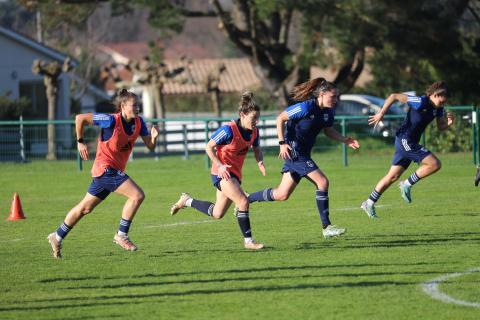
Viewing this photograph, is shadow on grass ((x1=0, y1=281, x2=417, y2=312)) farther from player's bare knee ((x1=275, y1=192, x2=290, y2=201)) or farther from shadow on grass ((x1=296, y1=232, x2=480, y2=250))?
player's bare knee ((x1=275, y1=192, x2=290, y2=201))

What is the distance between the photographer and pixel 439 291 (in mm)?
8578

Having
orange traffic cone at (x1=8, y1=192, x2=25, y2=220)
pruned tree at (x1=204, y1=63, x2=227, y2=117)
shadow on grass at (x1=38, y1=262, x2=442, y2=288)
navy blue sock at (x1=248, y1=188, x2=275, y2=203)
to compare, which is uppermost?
shadow on grass at (x1=38, y1=262, x2=442, y2=288)

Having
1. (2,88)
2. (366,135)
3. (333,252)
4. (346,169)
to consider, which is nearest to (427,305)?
(333,252)

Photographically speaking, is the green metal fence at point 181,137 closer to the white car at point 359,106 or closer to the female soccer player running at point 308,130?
the white car at point 359,106

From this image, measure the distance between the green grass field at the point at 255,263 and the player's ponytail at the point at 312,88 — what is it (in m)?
1.76

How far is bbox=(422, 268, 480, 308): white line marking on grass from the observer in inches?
317

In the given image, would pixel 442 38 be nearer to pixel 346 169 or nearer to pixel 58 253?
pixel 346 169

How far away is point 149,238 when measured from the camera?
12.9 metres

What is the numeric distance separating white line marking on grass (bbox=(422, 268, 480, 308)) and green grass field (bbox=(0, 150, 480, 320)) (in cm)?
6

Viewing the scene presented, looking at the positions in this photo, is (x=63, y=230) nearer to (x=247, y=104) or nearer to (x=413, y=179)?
(x=247, y=104)

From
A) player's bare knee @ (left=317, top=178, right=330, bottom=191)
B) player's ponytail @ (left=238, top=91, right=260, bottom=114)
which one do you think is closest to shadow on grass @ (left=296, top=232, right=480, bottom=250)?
player's bare knee @ (left=317, top=178, right=330, bottom=191)

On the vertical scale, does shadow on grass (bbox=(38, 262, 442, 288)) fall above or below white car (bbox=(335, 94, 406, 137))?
above

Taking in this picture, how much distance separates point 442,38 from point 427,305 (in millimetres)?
24332

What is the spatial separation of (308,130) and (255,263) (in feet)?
8.75
